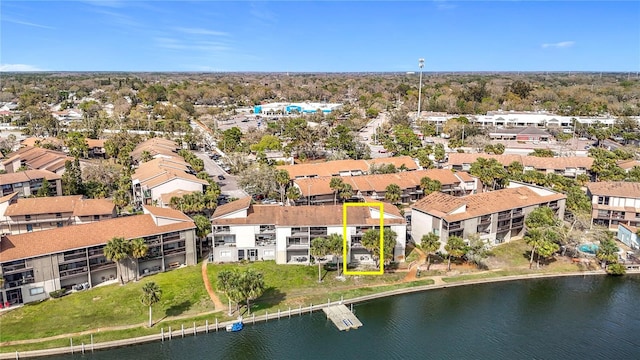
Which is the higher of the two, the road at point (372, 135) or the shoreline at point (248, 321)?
the road at point (372, 135)

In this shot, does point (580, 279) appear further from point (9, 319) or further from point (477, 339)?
point (9, 319)

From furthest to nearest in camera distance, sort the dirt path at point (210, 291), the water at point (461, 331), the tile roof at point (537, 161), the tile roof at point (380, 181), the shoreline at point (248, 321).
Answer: the tile roof at point (537, 161) → the tile roof at point (380, 181) → the dirt path at point (210, 291) → the water at point (461, 331) → the shoreline at point (248, 321)

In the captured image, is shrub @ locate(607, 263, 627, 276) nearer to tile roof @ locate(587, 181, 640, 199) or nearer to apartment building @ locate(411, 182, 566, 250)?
apartment building @ locate(411, 182, 566, 250)

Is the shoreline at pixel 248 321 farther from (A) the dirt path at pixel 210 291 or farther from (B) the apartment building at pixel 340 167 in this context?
(B) the apartment building at pixel 340 167

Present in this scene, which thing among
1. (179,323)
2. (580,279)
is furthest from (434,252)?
(179,323)

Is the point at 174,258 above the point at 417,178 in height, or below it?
below

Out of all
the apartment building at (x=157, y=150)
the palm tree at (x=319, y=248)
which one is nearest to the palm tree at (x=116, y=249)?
the palm tree at (x=319, y=248)
